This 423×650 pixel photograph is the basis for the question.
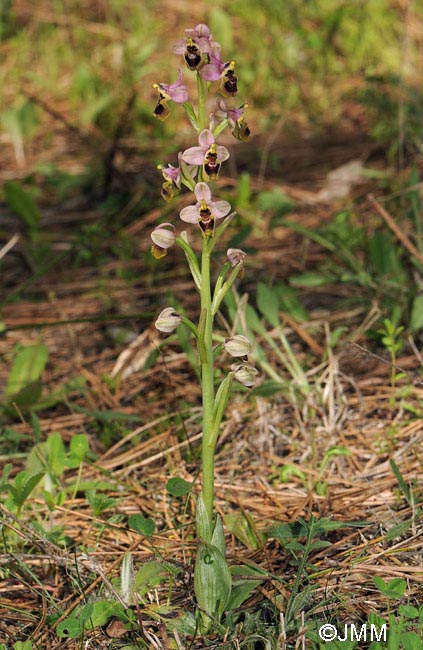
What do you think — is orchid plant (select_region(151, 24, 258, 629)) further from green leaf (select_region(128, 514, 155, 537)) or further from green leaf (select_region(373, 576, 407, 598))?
green leaf (select_region(373, 576, 407, 598))

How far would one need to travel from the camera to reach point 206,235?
1.93 m

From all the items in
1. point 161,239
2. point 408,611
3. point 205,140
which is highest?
point 205,140

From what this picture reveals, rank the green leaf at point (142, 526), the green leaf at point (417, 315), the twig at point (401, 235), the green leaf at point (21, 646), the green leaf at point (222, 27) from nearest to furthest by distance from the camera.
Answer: the green leaf at point (21, 646) < the green leaf at point (142, 526) < the green leaf at point (417, 315) < the twig at point (401, 235) < the green leaf at point (222, 27)

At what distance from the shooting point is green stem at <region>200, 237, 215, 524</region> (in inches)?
78.0

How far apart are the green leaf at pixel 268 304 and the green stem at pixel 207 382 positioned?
3.80ft

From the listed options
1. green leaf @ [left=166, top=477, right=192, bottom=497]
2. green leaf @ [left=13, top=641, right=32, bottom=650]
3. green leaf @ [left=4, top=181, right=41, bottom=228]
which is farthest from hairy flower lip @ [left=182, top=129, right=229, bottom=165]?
green leaf @ [left=4, top=181, right=41, bottom=228]

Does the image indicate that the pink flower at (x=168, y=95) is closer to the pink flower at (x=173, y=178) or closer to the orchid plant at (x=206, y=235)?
the orchid plant at (x=206, y=235)

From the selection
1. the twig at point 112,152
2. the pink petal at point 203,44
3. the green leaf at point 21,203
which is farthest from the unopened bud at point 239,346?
the twig at point 112,152

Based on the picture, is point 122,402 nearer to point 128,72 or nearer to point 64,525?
point 64,525

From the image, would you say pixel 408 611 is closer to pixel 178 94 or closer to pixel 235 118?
pixel 235 118

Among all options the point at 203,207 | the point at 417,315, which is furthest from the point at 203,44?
the point at 417,315

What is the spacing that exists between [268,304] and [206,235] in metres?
1.31

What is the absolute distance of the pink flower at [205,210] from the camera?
6.36 ft

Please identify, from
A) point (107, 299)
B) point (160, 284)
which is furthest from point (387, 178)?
Answer: point (107, 299)
